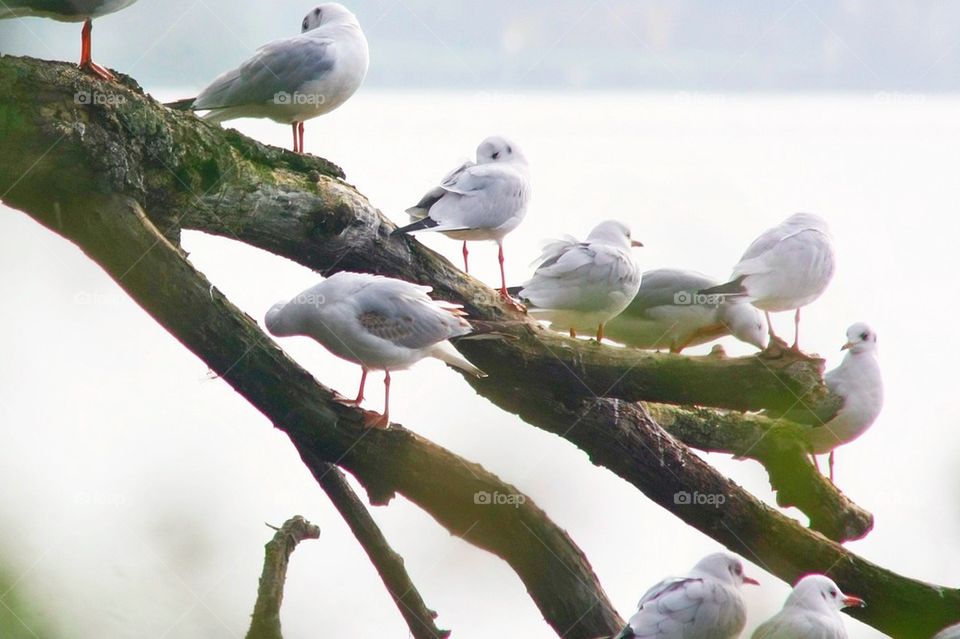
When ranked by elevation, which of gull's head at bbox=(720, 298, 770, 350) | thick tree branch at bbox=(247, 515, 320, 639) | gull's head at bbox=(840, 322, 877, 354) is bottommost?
thick tree branch at bbox=(247, 515, 320, 639)

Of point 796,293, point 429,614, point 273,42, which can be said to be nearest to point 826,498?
point 796,293

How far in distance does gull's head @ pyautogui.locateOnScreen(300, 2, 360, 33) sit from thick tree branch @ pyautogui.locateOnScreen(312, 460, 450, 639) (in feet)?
8.37

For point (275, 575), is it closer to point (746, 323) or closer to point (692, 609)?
point (692, 609)

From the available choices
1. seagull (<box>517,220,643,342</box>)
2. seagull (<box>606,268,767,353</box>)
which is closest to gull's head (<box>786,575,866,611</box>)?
seagull (<box>517,220,643,342</box>)

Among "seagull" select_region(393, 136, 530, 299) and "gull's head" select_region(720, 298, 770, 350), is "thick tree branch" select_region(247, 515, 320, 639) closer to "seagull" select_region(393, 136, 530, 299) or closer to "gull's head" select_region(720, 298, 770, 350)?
"seagull" select_region(393, 136, 530, 299)

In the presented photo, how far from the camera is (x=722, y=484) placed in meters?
4.88

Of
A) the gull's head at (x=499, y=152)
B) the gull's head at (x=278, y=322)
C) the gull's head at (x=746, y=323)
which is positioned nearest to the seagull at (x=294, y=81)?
the gull's head at (x=499, y=152)

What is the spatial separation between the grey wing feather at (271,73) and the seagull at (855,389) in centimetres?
327

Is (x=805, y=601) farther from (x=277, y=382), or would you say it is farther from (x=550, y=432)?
(x=277, y=382)

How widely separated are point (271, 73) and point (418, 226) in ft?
3.76

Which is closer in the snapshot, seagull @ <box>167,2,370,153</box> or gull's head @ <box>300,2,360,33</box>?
seagull @ <box>167,2,370,153</box>

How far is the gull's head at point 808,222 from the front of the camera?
469 centimetres

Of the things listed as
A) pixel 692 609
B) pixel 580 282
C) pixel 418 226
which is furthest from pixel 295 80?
pixel 692 609

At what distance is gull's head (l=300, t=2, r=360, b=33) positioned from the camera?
17.7 ft
